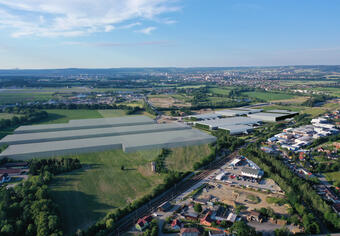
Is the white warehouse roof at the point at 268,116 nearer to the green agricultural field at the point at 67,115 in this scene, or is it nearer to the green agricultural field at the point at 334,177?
the green agricultural field at the point at 334,177

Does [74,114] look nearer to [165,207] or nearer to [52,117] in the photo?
[52,117]

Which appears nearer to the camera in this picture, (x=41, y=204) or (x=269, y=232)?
(x=269, y=232)

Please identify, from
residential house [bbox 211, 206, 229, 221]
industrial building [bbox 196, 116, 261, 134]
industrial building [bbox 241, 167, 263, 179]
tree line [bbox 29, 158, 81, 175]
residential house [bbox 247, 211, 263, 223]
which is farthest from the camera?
industrial building [bbox 196, 116, 261, 134]

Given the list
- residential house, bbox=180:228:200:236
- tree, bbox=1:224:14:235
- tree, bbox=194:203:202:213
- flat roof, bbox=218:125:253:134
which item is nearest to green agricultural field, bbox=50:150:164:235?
tree, bbox=1:224:14:235

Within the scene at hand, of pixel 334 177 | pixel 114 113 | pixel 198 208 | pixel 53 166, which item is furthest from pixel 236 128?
pixel 114 113

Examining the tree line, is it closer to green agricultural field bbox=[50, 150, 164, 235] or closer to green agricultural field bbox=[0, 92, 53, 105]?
green agricultural field bbox=[50, 150, 164, 235]

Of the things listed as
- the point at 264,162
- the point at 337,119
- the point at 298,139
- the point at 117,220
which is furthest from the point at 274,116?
the point at 117,220

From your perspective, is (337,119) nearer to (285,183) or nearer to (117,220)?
(285,183)
